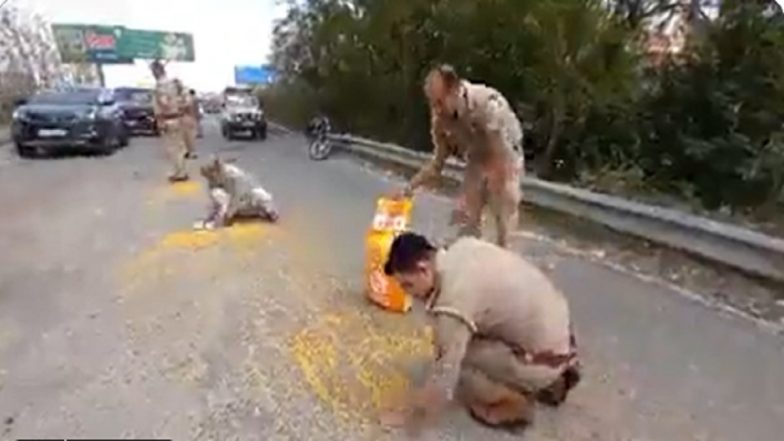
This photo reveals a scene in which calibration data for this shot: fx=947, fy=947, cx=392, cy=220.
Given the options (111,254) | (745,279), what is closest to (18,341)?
(111,254)

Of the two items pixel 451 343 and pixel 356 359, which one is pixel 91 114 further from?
pixel 451 343

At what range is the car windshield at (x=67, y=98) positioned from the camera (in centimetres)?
2373

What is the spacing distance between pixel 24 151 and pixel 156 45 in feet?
178

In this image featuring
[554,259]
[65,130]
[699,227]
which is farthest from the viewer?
[65,130]

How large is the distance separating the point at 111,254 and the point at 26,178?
372 inches

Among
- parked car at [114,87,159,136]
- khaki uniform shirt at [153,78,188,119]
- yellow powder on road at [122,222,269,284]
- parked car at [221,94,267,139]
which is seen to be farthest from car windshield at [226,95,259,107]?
yellow powder on road at [122,222,269,284]

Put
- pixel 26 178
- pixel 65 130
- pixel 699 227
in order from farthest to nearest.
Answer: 1. pixel 65 130
2. pixel 26 178
3. pixel 699 227

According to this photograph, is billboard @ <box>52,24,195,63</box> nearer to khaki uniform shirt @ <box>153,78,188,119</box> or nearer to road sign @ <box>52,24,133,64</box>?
road sign @ <box>52,24,133,64</box>

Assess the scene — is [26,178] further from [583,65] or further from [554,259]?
[554,259]

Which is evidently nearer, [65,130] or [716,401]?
[716,401]

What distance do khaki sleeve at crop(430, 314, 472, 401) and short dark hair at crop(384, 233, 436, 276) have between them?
259 millimetres

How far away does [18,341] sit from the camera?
5.93 meters

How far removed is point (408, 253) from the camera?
4059 mm

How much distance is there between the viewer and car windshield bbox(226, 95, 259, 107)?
3584cm
